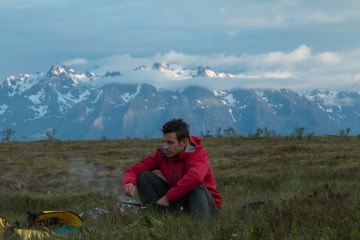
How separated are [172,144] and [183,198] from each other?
32.3 inches

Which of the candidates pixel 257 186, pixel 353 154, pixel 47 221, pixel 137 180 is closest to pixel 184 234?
pixel 47 221

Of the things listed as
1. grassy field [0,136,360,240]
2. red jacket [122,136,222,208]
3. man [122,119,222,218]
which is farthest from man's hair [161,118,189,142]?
grassy field [0,136,360,240]

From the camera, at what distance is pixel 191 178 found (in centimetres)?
886

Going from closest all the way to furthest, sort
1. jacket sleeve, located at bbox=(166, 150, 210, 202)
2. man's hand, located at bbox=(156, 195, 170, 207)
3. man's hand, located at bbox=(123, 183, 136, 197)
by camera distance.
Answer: jacket sleeve, located at bbox=(166, 150, 210, 202)
man's hand, located at bbox=(156, 195, 170, 207)
man's hand, located at bbox=(123, 183, 136, 197)

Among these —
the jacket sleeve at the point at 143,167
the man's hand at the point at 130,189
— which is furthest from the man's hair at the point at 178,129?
the man's hand at the point at 130,189

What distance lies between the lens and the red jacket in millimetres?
8914

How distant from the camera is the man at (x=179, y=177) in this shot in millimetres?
8930

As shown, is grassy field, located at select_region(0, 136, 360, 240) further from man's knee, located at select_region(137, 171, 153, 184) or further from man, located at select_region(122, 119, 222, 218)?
man's knee, located at select_region(137, 171, 153, 184)

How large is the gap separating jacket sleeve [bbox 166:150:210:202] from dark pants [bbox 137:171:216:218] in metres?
0.14

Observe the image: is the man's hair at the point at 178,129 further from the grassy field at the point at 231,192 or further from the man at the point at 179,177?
the grassy field at the point at 231,192

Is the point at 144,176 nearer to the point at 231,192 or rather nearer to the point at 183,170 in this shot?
the point at 183,170

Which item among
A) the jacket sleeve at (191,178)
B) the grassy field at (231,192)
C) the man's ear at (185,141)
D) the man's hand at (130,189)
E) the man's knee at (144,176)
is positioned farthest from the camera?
the man's knee at (144,176)

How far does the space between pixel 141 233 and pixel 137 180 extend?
3807 mm

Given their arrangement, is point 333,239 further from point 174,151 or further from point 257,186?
point 257,186
